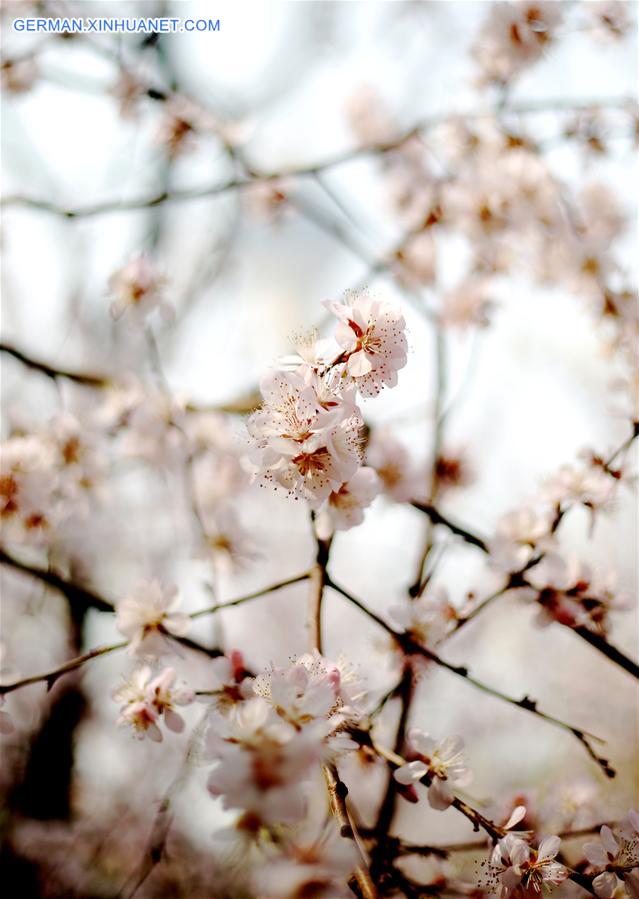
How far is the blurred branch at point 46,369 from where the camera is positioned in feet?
5.57

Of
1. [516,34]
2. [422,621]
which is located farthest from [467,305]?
[422,621]

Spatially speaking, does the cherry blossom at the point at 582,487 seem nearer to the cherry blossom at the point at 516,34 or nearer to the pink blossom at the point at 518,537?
the pink blossom at the point at 518,537

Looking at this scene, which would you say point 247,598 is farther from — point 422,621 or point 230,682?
point 422,621

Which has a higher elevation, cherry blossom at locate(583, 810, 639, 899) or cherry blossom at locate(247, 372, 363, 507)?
cherry blossom at locate(247, 372, 363, 507)

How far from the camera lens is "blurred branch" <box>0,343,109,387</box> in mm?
1696

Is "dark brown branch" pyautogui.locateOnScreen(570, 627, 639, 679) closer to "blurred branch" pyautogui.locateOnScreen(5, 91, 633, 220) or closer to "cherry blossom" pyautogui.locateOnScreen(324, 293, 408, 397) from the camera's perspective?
"cherry blossom" pyautogui.locateOnScreen(324, 293, 408, 397)

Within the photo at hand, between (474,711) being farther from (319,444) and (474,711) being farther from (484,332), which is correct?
(319,444)

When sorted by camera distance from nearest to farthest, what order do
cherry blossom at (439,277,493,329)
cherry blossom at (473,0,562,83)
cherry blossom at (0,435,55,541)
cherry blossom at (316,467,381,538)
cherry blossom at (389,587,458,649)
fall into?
1. cherry blossom at (316,467,381,538)
2. cherry blossom at (389,587,458,649)
3. cherry blossom at (0,435,55,541)
4. cherry blossom at (473,0,562,83)
5. cherry blossom at (439,277,493,329)

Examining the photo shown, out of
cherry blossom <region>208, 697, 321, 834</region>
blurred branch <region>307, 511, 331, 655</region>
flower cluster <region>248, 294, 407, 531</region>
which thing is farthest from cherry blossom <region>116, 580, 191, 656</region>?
cherry blossom <region>208, 697, 321, 834</region>

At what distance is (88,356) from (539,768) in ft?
17.3

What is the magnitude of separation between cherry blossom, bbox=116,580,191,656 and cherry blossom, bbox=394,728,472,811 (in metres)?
0.43

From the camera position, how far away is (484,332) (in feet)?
7.94

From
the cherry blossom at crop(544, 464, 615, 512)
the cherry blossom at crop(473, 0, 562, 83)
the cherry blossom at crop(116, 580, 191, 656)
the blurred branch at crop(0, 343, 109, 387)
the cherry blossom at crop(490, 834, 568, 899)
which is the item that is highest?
the cherry blossom at crop(473, 0, 562, 83)

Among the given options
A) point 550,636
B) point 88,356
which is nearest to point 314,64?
point 88,356
